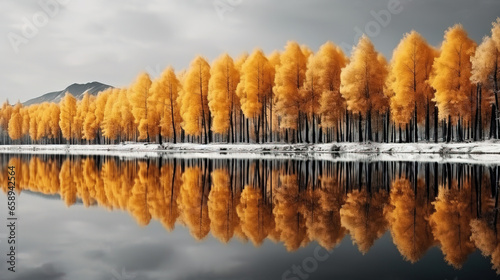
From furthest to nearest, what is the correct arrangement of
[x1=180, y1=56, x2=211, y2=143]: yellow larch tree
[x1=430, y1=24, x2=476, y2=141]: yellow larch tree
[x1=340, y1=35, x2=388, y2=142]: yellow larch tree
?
[x1=180, y1=56, x2=211, y2=143]: yellow larch tree, [x1=340, y1=35, x2=388, y2=142]: yellow larch tree, [x1=430, y1=24, x2=476, y2=141]: yellow larch tree

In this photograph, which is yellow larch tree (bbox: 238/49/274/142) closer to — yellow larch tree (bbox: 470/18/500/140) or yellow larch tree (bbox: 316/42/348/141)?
yellow larch tree (bbox: 316/42/348/141)

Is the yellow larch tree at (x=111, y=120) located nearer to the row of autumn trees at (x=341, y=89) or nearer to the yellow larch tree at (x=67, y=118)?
the row of autumn trees at (x=341, y=89)

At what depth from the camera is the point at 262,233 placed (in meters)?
8.16

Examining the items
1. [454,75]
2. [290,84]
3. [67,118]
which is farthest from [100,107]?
[454,75]

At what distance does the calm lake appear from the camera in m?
6.18

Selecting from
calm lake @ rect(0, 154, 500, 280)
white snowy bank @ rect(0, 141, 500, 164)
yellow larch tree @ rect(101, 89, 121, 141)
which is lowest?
calm lake @ rect(0, 154, 500, 280)

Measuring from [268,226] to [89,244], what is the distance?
361 centimetres

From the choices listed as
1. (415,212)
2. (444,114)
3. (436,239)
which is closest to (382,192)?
(415,212)

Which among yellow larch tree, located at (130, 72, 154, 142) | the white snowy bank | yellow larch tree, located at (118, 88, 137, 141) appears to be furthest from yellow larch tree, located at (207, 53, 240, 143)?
yellow larch tree, located at (118, 88, 137, 141)

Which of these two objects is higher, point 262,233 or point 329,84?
point 329,84

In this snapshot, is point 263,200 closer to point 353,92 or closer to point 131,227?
point 131,227

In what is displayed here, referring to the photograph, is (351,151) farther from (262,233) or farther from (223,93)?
(262,233)

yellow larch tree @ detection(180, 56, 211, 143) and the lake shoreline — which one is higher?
yellow larch tree @ detection(180, 56, 211, 143)

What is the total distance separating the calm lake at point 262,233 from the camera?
20.3ft
